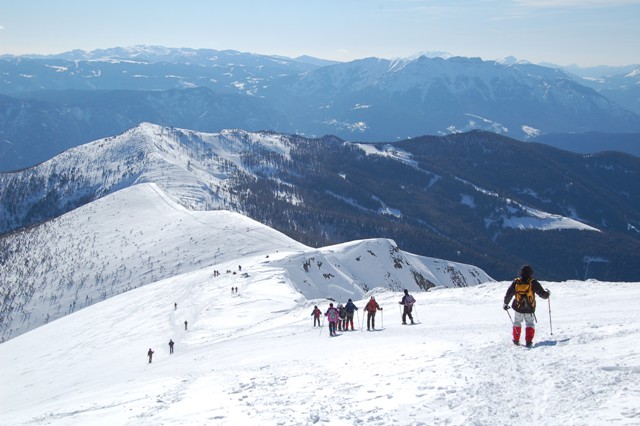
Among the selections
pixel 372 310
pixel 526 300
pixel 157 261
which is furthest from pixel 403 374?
pixel 157 261

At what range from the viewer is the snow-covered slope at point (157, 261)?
88081 millimetres

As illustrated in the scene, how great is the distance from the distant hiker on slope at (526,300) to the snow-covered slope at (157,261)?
52597mm

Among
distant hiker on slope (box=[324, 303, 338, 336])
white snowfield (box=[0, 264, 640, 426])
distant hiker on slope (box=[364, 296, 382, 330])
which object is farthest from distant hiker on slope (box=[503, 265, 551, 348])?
distant hiker on slope (box=[324, 303, 338, 336])

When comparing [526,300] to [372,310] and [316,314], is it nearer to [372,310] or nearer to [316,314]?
[372,310]

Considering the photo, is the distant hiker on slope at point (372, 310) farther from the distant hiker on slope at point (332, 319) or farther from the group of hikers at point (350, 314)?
the distant hiker on slope at point (332, 319)

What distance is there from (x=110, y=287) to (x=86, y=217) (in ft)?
202

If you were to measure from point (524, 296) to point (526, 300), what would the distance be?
0.17m

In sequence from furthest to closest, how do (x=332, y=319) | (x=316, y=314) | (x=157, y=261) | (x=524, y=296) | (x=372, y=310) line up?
(x=157, y=261), (x=316, y=314), (x=332, y=319), (x=372, y=310), (x=524, y=296)

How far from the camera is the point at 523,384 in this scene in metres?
14.9

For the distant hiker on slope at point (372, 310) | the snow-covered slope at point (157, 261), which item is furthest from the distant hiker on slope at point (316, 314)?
the snow-covered slope at point (157, 261)

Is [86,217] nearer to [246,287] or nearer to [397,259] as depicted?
[397,259]

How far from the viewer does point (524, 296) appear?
1891cm

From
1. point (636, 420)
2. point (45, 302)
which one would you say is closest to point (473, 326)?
point (636, 420)

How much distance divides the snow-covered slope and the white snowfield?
37533 mm
